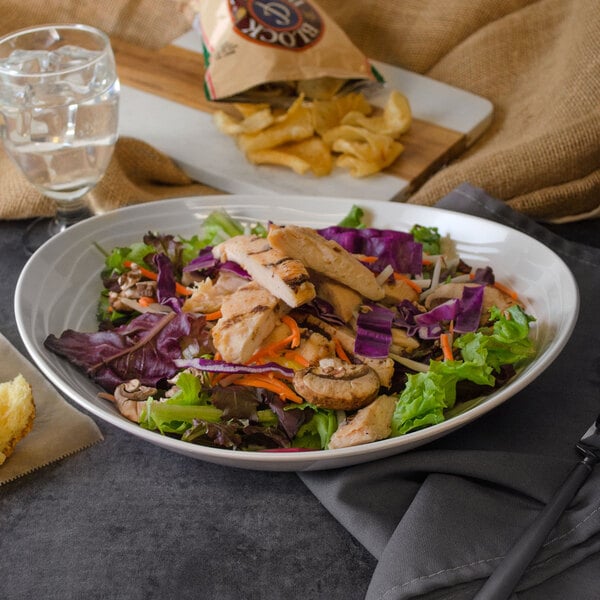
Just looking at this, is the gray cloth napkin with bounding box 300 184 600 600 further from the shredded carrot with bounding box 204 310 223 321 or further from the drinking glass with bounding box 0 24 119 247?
the drinking glass with bounding box 0 24 119 247

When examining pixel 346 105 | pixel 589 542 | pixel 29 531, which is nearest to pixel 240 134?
pixel 346 105

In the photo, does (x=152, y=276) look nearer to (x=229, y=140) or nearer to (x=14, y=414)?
(x=14, y=414)

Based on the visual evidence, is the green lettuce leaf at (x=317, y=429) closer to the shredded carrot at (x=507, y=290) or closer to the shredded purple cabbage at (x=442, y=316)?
the shredded purple cabbage at (x=442, y=316)

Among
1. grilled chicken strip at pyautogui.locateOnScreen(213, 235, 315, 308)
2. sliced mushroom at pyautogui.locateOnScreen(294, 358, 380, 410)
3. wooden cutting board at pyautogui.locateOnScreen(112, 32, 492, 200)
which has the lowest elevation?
wooden cutting board at pyautogui.locateOnScreen(112, 32, 492, 200)

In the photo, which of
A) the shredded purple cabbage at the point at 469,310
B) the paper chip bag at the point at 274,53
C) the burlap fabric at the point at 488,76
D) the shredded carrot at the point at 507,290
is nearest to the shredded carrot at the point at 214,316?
the shredded purple cabbage at the point at 469,310

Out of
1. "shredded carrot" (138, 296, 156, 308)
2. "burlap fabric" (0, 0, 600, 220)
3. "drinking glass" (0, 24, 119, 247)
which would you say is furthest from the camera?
"burlap fabric" (0, 0, 600, 220)

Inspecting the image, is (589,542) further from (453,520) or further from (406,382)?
(406,382)

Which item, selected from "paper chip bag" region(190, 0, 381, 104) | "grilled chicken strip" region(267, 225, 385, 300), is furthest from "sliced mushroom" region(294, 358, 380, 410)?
"paper chip bag" region(190, 0, 381, 104)
